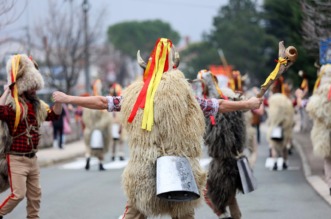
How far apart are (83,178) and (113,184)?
157cm

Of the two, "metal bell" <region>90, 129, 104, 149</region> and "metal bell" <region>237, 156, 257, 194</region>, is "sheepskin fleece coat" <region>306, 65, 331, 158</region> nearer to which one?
"metal bell" <region>237, 156, 257, 194</region>

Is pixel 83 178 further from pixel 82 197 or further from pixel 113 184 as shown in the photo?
pixel 82 197

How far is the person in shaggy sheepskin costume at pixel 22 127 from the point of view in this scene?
8586mm

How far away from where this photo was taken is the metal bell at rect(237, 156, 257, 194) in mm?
9148

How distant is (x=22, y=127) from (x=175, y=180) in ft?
8.76

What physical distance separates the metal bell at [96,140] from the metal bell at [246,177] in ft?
29.0

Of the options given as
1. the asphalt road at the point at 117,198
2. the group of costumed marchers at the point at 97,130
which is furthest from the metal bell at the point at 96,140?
the asphalt road at the point at 117,198

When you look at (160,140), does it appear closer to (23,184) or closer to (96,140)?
(23,184)

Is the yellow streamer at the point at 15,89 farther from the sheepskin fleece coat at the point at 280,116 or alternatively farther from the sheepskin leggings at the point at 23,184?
the sheepskin fleece coat at the point at 280,116

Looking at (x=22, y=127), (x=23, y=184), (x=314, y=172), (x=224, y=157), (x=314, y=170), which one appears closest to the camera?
(x=23, y=184)

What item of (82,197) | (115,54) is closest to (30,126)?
(82,197)

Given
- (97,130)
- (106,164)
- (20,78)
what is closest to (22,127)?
(20,78)

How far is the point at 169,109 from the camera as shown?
6984mm

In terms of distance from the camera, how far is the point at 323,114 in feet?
38.8
